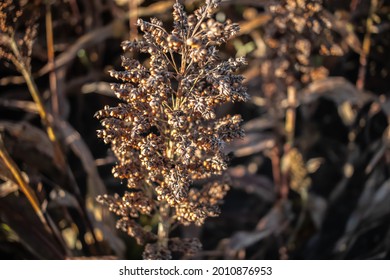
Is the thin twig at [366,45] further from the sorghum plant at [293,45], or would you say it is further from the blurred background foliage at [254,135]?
the sorghum plant at [293,45]

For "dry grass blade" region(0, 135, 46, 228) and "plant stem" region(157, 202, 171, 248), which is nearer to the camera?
"plant stem" region(157, 202, 171, 248)

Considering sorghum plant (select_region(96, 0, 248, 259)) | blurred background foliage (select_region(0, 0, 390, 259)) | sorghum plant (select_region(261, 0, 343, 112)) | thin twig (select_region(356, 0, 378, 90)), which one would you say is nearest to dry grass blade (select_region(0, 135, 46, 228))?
blurred background foliage (select_region(0, 0, 390, 259))

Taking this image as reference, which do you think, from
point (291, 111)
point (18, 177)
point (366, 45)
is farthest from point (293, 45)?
point (18, 177)

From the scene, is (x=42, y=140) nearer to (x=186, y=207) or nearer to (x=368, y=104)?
(x=186, y=207)

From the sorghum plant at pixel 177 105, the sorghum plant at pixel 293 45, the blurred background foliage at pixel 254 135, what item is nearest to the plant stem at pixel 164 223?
the sorghum plant at pixel 177 105

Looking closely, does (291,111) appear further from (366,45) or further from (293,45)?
(366,45)

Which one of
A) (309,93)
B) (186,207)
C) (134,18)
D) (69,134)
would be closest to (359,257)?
(309,93)

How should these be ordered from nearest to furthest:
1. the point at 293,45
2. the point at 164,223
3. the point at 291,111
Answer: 1. the point at 164,223
2. the point at 293,45
3. the point at 291,111

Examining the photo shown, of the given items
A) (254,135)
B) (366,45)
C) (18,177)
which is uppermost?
(366,45)

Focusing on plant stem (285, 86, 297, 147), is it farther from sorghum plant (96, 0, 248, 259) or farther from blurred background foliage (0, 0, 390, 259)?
sorghum plant (96, 0, 248, 259)
